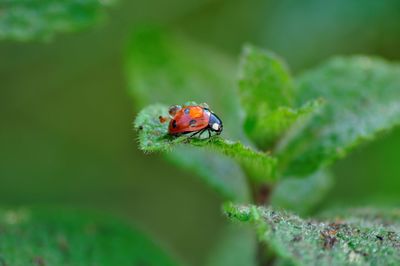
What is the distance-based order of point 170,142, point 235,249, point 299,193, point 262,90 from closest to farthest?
point 170,142, point 262,90, point 299,193, point 235,249

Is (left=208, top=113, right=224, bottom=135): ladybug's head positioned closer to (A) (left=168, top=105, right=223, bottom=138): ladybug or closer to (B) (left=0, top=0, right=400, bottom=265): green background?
(A) (left=168, top=105, right=223, bottom=138): ladybug

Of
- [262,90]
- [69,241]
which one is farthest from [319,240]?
[69,241]

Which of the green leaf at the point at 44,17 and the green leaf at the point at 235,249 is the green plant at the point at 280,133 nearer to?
the green leaf at the point at 235,249

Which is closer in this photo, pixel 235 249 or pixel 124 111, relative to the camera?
pixel 235 249

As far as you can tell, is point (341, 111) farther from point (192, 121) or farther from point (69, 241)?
point (69, 241)

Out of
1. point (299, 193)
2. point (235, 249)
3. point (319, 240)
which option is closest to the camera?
point (319, 240)

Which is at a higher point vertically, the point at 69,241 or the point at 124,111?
the point at 124,111
